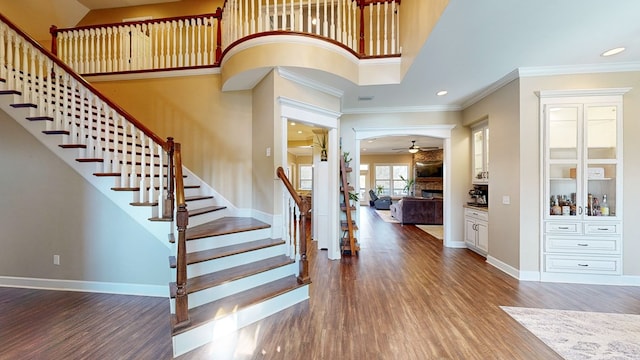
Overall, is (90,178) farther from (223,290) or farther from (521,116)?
(521,116)

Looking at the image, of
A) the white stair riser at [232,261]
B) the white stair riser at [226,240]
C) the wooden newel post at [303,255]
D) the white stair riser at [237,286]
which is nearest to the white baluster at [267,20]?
the wooden newel post at [303,255]

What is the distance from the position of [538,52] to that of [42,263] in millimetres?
6753

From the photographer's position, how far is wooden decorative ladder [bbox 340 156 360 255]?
15.0 ft

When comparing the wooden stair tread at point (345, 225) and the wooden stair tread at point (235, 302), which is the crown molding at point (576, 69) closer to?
the wooden stair tread at point (345, 225)

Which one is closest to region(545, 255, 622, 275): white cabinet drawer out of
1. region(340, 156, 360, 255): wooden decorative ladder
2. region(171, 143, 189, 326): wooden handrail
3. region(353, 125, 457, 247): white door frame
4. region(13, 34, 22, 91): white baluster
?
region(353, 125, 457, 247): white door frame

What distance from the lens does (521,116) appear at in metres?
3.52

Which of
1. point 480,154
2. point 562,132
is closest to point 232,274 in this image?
point 562,132

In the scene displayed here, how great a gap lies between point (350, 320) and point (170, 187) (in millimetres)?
2391

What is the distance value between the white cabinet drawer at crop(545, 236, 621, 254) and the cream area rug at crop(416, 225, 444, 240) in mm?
2492

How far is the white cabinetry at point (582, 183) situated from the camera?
3.33m

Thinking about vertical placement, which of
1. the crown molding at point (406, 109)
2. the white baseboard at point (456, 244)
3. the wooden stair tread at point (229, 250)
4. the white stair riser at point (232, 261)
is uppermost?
the crown molding at point (406, 109)

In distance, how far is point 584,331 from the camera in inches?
89.1

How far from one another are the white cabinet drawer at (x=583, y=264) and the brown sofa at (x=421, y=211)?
407 centimetres

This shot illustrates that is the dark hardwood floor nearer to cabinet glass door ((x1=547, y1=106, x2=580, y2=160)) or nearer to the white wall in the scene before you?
the white wall
